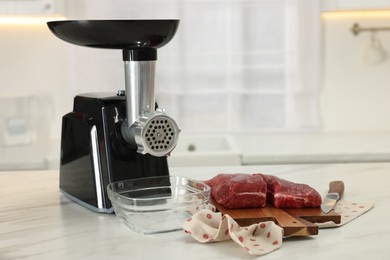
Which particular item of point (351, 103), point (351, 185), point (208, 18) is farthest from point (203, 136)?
point (351, 185)

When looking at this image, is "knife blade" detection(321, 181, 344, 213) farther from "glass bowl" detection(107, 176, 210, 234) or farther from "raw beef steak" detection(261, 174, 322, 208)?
"glass bowl" detection(107, 176, 210, 234)

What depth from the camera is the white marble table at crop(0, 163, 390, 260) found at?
0.99 meters

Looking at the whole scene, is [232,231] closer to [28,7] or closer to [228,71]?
[28,7]

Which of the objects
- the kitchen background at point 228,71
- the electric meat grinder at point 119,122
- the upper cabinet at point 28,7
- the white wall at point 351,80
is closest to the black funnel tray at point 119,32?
the electric meat grinder at point 119,122

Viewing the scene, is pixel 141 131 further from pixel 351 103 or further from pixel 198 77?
pixel 351 103

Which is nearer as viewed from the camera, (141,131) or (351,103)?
(141,131)

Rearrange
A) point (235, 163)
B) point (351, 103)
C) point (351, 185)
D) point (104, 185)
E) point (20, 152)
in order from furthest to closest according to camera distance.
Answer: point (351, 103), point (20, 152), point (235, 163), point (351, 185), point (104, 185)

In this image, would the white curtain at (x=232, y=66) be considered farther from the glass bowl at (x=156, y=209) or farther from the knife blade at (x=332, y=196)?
the glass bowl at (x=156, y=209)

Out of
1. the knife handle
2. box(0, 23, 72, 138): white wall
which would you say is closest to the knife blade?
the knife handle

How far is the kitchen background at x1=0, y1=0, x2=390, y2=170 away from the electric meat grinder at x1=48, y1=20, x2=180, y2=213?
5.14ft

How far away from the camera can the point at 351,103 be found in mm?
3010

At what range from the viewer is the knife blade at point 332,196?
3.88ft

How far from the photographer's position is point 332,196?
127 centimetres

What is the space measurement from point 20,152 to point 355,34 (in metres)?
1.63
